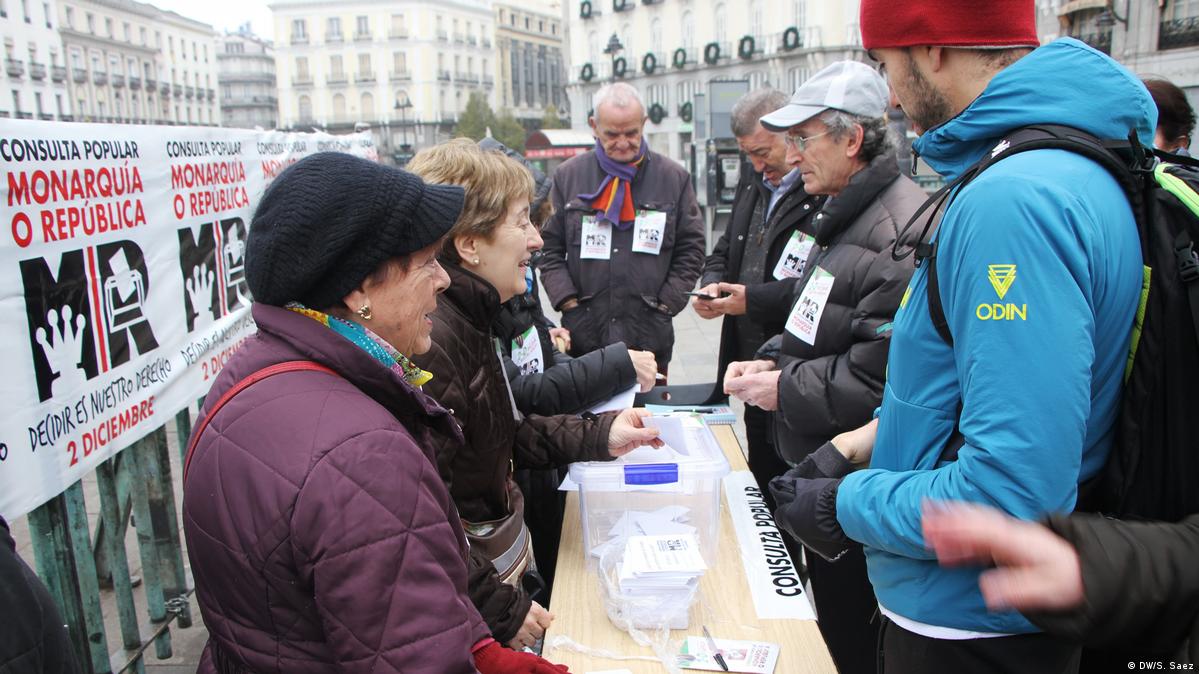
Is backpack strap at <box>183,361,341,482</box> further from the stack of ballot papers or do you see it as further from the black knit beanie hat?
the stack of ballot papers

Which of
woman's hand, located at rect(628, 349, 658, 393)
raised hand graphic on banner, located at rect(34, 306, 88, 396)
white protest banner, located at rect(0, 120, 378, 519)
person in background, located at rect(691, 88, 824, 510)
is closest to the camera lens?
white protest banner, located at rect(0, 120, 378, 519)

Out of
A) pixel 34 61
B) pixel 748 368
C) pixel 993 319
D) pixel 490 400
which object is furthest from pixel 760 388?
pixel 34 61

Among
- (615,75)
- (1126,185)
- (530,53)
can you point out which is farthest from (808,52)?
(530,53)

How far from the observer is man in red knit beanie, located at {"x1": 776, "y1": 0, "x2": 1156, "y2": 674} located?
1133 mm

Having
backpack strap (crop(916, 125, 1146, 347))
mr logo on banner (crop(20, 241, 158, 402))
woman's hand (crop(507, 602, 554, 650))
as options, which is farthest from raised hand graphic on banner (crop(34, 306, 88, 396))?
backpack strap (crop(916, 125, 1146, 347))

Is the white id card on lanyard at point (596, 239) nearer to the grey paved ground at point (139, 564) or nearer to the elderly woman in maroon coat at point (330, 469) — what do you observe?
the grey paved ground at point (139, 564)

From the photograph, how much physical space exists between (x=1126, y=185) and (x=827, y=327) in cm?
124

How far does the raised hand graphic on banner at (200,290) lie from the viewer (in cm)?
319

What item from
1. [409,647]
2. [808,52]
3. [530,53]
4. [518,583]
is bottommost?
[518,583]

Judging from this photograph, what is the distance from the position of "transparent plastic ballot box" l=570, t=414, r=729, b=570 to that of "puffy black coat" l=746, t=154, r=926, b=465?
34 centimetres

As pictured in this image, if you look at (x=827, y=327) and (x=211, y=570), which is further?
(x=827, y=327)

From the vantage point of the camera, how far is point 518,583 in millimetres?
2205

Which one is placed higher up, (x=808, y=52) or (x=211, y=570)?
(x=808, y=52)

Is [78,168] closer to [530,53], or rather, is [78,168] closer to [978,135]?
[978,135]
